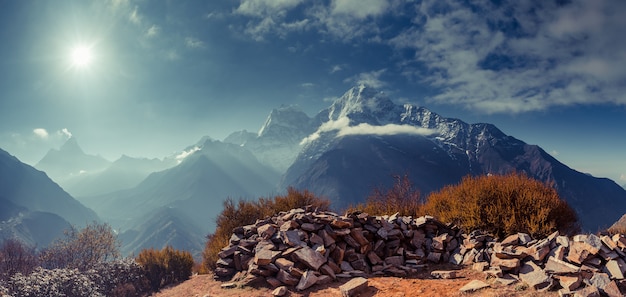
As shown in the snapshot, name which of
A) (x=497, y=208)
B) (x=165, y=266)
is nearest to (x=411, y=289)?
(x=497, y=208)

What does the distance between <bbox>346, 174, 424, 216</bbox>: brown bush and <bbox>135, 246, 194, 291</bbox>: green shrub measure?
8368mm

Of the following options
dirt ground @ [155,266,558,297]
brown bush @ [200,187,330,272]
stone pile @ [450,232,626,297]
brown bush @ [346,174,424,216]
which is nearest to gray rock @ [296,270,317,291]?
dirt ground @ [155,266,558,297]

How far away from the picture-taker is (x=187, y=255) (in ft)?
54.3

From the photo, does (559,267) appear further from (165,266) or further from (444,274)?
(165,266)

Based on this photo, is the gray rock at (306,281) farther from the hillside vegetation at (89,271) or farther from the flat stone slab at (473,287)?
the hillside vegetation at (89,271)

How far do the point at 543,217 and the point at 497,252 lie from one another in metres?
2.79

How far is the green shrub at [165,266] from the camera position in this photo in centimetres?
1508

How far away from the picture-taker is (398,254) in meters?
11.5

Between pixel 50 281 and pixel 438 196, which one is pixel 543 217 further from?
pixel 50 281

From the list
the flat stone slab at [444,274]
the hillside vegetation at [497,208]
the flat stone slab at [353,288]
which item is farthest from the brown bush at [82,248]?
the flat stone slab at [444,274]

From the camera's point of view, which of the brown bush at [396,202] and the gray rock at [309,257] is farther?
the brown bush at [396,202]

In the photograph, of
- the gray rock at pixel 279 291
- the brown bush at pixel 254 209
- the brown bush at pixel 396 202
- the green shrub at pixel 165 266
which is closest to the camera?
the gray rock at pixel 279 291

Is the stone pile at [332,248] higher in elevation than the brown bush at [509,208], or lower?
lower

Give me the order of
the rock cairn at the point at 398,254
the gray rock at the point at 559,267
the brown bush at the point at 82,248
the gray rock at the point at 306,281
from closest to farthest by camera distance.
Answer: the gray rock at the point at 559,267 < the rock cairn at the point at 398,254 < the gray rock at the point at 306,281 < the brown bush at the point at 82,248
